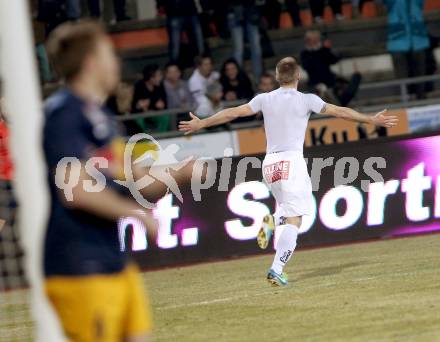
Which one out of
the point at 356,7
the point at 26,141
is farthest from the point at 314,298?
the point at 356,7

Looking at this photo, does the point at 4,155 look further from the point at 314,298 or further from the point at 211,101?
the point at 211,101

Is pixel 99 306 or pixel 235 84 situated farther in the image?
pixel 235 84

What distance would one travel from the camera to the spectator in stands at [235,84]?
22.6m

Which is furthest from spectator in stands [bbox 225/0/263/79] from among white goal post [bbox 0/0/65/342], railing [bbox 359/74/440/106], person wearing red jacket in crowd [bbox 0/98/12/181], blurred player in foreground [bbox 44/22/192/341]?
blurred player in foreground [bbox 44/22/192/341]

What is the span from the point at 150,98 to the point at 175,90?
64 centimetres

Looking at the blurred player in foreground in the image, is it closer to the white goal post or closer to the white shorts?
the white goal post

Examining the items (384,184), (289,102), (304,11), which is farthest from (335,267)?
(304,11)

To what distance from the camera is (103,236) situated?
6094 millimetres

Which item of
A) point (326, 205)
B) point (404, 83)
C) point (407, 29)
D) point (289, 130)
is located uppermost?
point (289, 130)

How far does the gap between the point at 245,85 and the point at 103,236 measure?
657 inches

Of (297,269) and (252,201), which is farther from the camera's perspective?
(252,201)

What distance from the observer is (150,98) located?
73.8ft

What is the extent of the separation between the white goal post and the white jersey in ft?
18.8

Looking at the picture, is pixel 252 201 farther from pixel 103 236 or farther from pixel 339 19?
pixel 103 236
